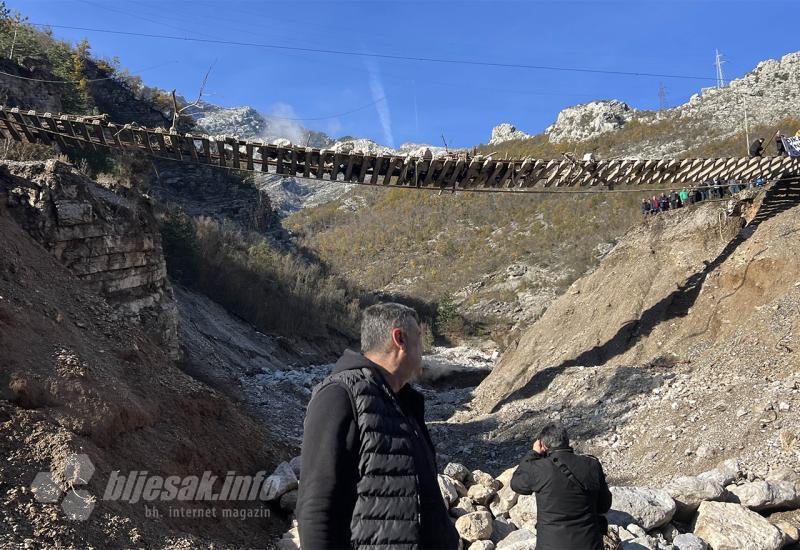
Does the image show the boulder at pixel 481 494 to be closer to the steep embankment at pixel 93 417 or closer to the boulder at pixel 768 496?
the steep embankment at pixel 93 417

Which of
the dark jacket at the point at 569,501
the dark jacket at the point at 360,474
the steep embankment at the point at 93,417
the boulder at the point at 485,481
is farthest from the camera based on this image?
the boulder at the point at 485,481

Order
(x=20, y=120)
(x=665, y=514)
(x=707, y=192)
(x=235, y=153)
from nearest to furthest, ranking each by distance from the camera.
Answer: (x=665, y=514)
(x=235, y=153)
(x=20, y=120)
(x=707, y=192)

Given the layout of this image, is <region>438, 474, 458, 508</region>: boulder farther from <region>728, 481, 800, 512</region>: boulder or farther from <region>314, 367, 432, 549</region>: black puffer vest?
<region>314, 367, 432, 549</region>: black puffer vest

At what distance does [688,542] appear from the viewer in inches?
205

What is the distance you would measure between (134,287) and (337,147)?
480 cm

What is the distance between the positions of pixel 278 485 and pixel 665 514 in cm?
364

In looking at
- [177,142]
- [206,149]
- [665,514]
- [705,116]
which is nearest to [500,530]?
[665,514]

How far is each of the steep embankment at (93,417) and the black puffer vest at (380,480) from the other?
2.67 meters

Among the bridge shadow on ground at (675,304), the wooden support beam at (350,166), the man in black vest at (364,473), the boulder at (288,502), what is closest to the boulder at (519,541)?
the boulder at (288,502)

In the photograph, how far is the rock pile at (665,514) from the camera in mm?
5121

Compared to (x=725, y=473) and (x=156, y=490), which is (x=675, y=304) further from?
(x=156, y=490)

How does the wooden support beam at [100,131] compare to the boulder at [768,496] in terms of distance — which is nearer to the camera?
the boulder at [768,496]

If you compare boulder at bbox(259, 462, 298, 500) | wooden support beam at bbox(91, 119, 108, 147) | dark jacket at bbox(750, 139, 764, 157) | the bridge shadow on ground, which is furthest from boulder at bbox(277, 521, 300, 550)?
dark jacket at bbox(750, 139, 764, 157)

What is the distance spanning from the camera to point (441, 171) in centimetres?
1093
